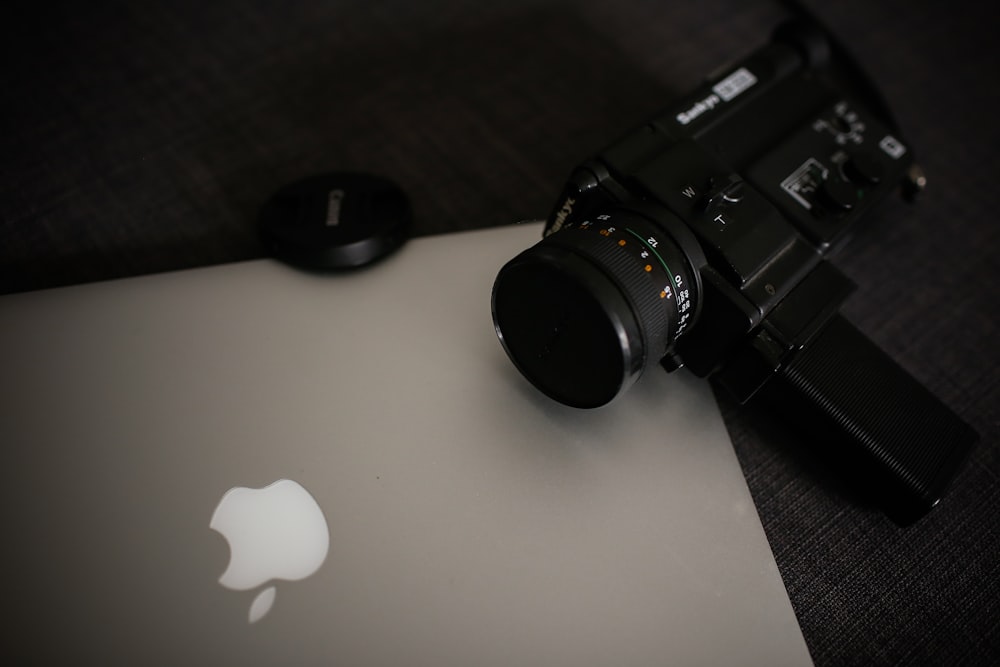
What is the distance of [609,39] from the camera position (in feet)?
3.60

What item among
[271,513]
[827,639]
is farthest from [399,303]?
[827,639]

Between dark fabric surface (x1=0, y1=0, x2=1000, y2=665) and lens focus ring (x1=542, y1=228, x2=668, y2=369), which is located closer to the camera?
lens focus ring (x1=542, y1=228, x2=668, y2=369)

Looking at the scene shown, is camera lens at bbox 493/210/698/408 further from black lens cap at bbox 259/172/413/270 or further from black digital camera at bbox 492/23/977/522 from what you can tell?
black lens cap at bbox 259/172/413/270

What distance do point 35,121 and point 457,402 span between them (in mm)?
704

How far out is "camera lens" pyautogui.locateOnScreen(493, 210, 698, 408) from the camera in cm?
56

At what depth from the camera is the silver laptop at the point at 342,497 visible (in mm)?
537

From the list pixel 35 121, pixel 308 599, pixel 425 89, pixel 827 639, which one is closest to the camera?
pixel 308 599

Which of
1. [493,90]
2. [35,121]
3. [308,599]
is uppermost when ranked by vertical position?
[493,90]

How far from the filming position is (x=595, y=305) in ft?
1.81

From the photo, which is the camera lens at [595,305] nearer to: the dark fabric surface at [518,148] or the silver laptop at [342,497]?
the silver laptop at [342,497]

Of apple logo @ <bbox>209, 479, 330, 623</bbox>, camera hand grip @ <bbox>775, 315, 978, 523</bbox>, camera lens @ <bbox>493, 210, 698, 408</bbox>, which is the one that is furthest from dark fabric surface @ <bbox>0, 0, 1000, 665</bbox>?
apple logo @ <bbox>209, 479, 330, 623</bbox>

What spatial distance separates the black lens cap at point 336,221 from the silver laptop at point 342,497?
5 cm

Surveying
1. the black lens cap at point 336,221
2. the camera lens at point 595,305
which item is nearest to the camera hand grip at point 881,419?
the camera lens at point 595,305

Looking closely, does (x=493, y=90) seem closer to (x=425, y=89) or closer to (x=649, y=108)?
(x=425, y=89)
